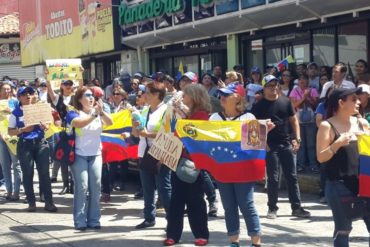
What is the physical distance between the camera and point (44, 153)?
9.55 m

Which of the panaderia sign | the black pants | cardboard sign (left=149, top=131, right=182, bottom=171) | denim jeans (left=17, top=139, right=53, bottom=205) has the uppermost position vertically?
the panaderia sign

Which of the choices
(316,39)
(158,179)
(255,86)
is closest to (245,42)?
(316,39)

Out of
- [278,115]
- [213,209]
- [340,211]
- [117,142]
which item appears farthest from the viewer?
[117,142]

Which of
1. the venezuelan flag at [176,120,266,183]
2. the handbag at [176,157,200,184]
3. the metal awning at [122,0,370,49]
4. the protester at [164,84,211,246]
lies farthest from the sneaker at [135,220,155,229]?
the metal awning at [122,0,370,49]

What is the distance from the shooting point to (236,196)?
653 centimetres

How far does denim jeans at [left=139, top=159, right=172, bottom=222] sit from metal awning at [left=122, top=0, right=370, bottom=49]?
6342 mm

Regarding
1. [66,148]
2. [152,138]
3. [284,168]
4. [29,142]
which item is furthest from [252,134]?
[29,142]

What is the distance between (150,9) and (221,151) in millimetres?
12668

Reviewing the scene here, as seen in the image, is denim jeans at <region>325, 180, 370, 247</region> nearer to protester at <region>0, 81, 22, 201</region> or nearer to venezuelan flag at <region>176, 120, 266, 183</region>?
venezuelan flag at <region>176, 120, 266, 183</region>

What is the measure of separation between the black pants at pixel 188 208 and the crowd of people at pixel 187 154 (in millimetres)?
11

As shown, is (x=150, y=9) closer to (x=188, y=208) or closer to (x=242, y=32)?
(x=242, y=32)

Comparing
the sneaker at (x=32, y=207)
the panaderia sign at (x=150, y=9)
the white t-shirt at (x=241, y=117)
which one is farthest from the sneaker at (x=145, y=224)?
the panaderia sign at (x=150, y=9)

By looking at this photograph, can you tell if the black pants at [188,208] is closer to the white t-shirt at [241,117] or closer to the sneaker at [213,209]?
the white t-shirt at [241,117]

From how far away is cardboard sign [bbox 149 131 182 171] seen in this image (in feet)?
23.2
